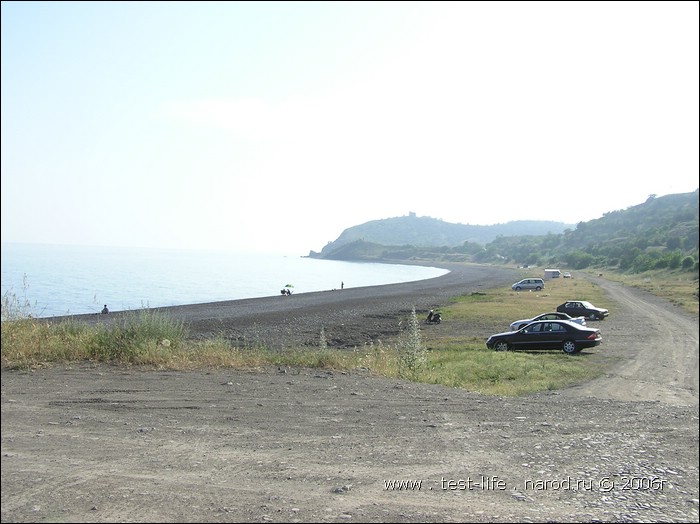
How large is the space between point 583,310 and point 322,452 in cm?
2107

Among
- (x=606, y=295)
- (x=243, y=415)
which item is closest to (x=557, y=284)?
(x=606, y=295)

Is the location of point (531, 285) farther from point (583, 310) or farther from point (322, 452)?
point (322, 452)

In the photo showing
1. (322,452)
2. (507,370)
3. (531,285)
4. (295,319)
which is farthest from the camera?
(295,319)

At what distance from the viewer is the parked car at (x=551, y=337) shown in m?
21.1

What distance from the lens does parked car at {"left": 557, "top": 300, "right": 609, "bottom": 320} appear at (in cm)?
2483

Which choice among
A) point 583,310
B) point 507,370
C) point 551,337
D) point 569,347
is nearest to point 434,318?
point 583,310

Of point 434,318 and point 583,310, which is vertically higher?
point 583,310

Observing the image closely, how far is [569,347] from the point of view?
2114 cm

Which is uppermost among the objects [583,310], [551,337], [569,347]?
[583,310]

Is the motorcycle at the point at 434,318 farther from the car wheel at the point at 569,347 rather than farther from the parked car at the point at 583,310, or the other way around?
the car wheel at the point at 569,347

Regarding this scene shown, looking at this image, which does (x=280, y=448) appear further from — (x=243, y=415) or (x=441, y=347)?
(x=441, y=347)

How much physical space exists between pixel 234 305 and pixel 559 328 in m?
39.7

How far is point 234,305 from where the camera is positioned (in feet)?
183

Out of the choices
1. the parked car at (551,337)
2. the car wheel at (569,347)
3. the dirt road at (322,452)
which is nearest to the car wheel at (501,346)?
the parked car at (551,337)
